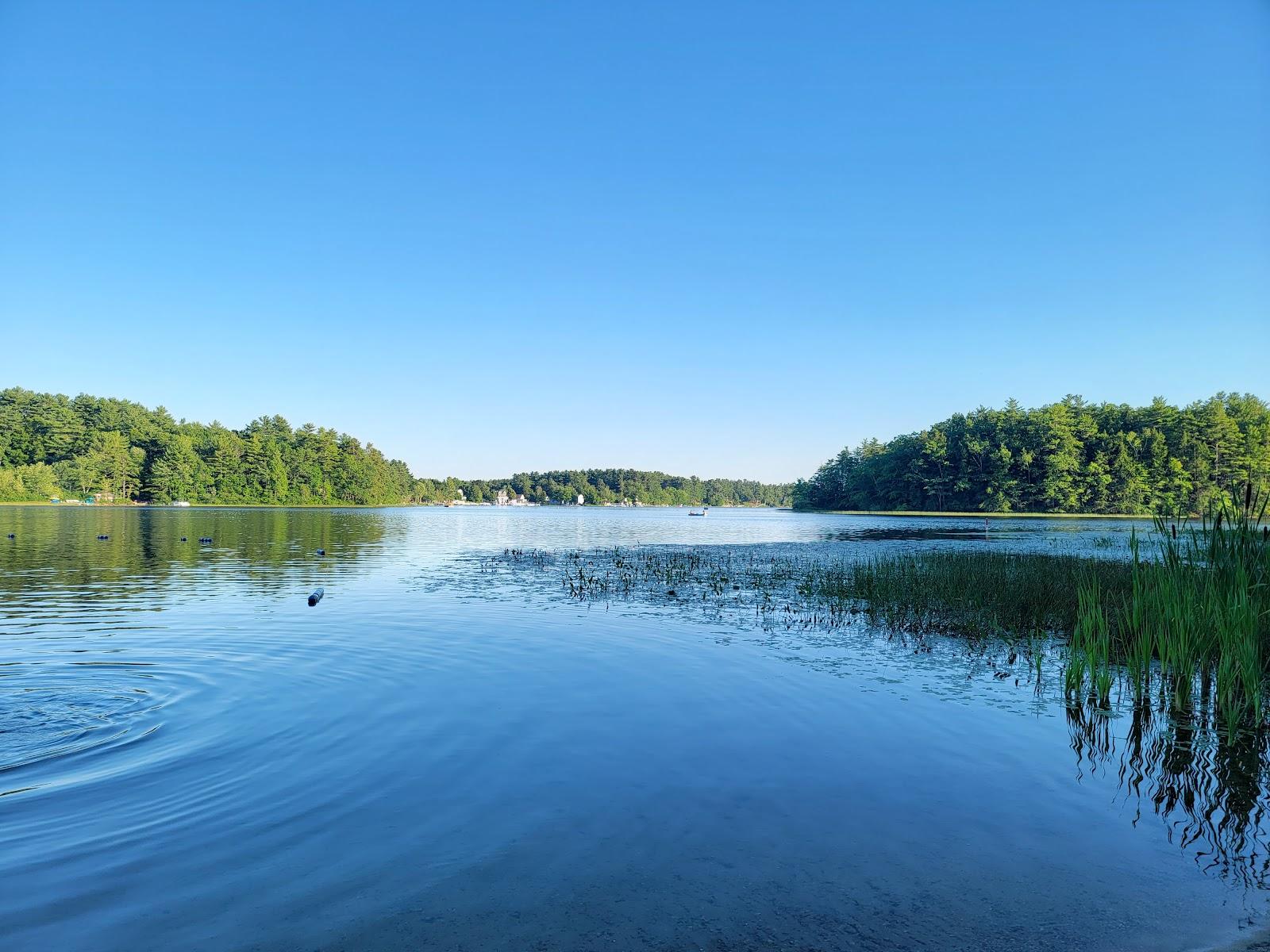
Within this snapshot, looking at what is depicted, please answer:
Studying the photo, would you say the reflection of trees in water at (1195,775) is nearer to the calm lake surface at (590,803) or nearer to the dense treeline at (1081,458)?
the calm lake surface at (590,803)

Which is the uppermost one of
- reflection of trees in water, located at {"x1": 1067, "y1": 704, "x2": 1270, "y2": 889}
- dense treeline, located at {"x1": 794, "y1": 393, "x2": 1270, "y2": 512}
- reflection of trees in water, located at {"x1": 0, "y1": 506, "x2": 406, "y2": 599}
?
dense treeline, located at {"x1": 794, "y1": 393, "x2": 1270, "y2": 512}

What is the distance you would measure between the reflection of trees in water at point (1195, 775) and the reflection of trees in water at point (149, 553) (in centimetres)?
2410

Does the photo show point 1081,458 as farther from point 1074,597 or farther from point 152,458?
point 152,458

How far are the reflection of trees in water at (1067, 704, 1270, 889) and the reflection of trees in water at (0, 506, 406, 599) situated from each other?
949 inches

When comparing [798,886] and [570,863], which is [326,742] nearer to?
[570,863]

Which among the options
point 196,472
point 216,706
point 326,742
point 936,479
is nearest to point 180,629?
point 216,706

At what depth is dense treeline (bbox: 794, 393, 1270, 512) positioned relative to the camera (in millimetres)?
→ 107938

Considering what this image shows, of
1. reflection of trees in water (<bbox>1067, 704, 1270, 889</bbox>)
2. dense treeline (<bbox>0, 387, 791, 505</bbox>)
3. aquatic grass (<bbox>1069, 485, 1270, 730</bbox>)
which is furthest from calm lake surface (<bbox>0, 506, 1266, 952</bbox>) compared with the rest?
dense treeline (<bbox>0, 387, 791, 505</bbox>)

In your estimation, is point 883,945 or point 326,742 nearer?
point 883,945

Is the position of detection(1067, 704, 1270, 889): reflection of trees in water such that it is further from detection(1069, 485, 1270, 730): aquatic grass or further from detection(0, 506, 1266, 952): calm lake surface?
detection(1069, 485, 1270, 730): aquatic grass

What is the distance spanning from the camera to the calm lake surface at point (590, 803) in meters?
5.09

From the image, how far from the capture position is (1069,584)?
810 inches

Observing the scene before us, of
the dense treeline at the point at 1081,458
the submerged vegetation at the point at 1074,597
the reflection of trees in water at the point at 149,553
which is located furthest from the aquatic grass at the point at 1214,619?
the dense treeline at the point at 1081,458

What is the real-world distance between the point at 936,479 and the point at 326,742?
13938 centimetres
